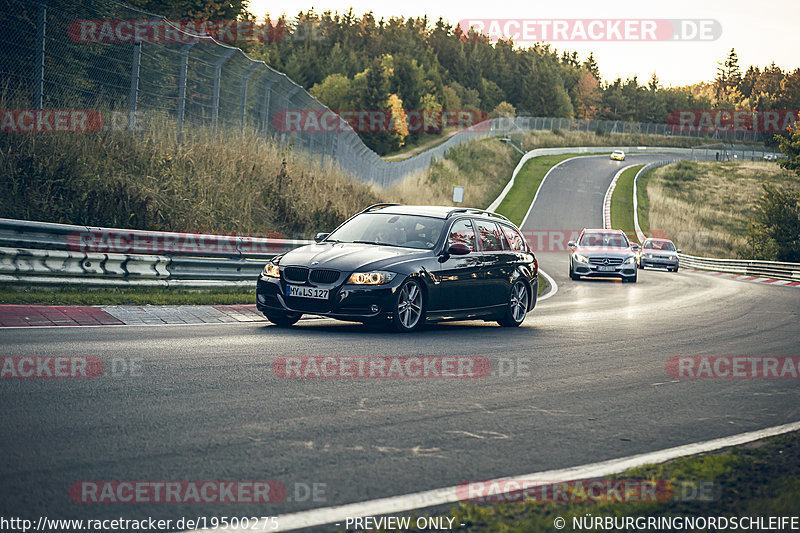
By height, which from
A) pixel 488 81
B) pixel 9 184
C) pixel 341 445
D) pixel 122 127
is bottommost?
pixel 341 445

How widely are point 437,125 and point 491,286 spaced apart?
12899 centimetres

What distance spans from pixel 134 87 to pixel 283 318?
799 centimetres

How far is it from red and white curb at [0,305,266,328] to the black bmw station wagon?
3.37 feet

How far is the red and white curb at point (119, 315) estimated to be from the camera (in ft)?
33.6

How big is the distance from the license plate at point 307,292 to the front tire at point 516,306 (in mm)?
3513

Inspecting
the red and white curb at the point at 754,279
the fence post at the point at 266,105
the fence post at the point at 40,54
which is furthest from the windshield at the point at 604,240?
the fence post at the point at 40,54

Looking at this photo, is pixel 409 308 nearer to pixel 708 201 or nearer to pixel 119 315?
pixel 119 315

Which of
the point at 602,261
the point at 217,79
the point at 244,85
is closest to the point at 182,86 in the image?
the point at 217,79

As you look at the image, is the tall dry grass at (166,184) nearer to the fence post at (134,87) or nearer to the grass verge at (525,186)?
the fence post at (134,87)

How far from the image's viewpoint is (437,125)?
140 meters

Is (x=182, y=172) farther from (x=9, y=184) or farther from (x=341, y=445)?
(x=341, y=445)

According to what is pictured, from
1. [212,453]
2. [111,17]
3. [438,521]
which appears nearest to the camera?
[438,521]

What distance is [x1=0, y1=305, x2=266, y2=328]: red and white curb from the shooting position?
33.6 feet

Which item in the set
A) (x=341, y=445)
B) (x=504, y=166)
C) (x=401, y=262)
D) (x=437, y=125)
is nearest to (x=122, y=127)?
(x=401, y=262)
